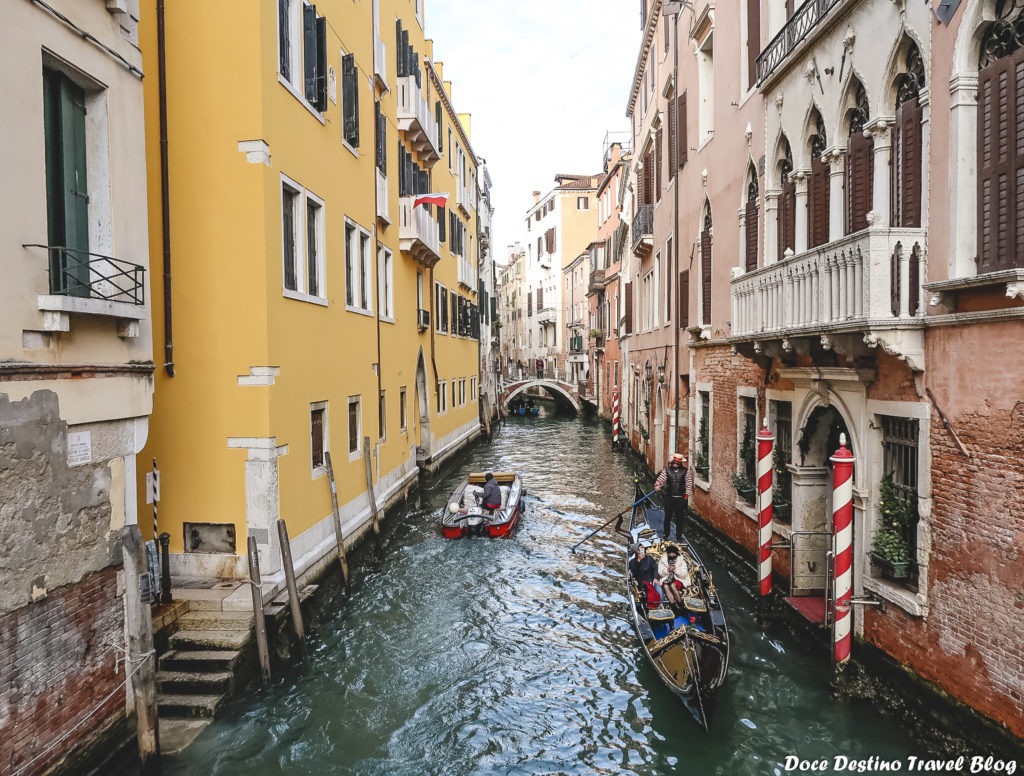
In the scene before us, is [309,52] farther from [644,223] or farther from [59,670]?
[644,223]

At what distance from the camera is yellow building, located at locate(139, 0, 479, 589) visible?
24.8 feet

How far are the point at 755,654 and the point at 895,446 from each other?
273cm

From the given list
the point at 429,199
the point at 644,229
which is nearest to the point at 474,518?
the point at 429,199

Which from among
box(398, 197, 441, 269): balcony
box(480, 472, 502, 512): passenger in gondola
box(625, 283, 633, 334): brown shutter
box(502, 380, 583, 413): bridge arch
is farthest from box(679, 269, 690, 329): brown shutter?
box(502, 380, 583, 413): bridge arch

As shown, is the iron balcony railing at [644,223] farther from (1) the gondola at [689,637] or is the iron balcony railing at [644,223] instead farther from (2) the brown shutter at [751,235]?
(1) the gondola at [689,637]

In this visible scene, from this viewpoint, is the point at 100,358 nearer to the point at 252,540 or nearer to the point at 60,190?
the point at 60,190

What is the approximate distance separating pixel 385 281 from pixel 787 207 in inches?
307

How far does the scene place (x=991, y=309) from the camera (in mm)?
4863

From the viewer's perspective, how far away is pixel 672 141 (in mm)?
14922

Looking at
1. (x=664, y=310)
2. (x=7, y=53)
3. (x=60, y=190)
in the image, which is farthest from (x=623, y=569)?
(x=7, y=53)

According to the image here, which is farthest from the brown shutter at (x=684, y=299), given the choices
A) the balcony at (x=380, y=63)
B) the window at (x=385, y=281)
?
the balcony at (x=380, y=63)

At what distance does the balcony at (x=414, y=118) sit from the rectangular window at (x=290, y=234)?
22.4ft

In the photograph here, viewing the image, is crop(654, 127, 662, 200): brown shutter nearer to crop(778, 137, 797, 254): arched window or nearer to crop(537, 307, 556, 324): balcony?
crop(778, 137, 797, 254): arched window

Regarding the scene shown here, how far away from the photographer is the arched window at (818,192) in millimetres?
7711
